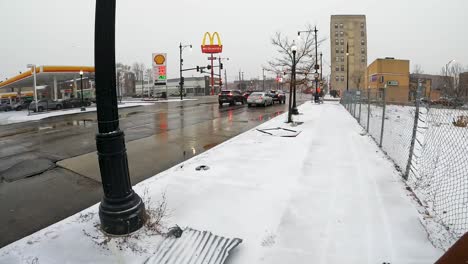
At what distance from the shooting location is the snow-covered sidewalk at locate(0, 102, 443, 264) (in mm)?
3348

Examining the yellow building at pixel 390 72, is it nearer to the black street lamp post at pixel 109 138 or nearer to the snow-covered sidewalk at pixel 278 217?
the snow-covered sidewalk at pixel 278 217

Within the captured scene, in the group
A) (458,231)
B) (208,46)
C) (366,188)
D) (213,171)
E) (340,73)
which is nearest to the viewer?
(458,231)

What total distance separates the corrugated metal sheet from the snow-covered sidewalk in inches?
5.0

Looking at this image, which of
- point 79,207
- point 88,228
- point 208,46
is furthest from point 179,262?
point 208,46

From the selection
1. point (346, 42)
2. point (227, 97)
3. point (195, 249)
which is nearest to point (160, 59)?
point (227, 97)

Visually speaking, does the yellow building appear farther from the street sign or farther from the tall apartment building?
the tall apartment building

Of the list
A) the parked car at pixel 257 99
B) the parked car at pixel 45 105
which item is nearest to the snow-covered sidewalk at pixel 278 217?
the parked car at pixel 257 99

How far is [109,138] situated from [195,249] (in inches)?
67.4

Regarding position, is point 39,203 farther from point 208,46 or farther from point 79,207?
point 208,46

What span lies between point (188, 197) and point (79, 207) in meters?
1.90

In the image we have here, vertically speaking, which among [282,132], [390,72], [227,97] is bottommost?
[282,132]

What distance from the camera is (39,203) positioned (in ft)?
17.2

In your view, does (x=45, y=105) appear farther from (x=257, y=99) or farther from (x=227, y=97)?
(x=257, y=99)

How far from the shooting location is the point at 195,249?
11.0 feet
